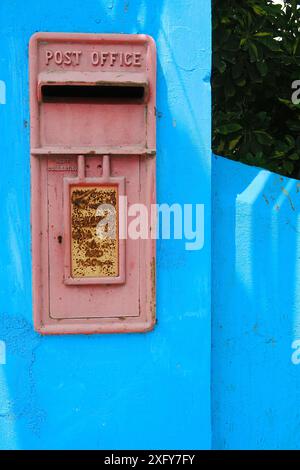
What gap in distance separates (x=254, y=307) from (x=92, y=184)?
914 millimetres

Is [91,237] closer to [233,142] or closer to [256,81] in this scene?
[233,142]

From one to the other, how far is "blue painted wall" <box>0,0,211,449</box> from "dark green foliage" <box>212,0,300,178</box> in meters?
0.77

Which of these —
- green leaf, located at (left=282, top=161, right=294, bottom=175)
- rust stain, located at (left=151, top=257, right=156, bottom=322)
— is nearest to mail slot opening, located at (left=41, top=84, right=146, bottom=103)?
rust stain, located at (left=151, top=257, right=156, bottom=322)

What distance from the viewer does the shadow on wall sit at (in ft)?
7.38

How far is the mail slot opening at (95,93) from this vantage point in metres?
2.02

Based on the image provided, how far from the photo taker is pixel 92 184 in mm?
2086

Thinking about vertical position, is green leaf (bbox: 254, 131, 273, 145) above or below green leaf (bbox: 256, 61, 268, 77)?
below

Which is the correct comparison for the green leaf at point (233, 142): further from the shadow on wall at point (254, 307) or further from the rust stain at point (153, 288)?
the rust stain at point (153, 288)

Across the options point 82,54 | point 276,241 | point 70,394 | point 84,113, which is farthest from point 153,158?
point 70,394

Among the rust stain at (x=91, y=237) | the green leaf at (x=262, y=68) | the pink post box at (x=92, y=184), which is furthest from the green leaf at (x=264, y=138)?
the rust stain at (x=91, y=237)

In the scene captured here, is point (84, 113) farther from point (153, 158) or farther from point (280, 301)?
point (280, 301)

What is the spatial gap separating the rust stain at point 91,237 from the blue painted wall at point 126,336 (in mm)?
195

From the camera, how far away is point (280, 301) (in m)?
2.31

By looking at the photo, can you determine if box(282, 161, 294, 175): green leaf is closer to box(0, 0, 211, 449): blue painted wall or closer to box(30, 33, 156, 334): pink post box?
box(0, 0, 211, 449): blue painted wall
